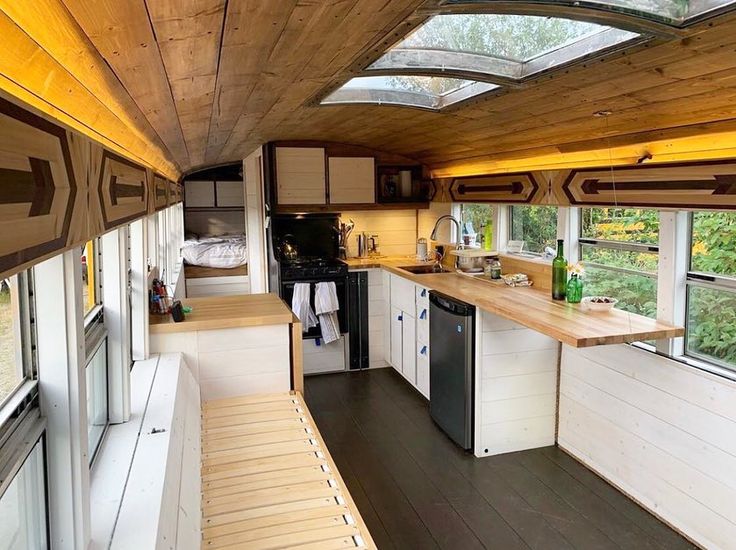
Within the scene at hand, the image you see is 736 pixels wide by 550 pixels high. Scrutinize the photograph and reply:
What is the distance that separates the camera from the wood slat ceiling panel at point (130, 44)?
28.9 inches

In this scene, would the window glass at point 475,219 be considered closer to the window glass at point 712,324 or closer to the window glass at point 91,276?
the window glass at point 712,324

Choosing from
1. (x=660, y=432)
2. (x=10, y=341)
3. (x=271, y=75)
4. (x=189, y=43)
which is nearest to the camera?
(x=189, y=43)

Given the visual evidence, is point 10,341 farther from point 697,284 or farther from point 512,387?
point 512,387

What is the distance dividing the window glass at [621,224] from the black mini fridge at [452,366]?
0.91 metres

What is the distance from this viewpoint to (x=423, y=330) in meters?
4.39

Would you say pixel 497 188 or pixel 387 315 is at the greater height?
pixel 497 188

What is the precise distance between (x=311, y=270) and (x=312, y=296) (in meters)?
0.24

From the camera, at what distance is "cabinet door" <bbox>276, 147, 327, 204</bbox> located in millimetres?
5285

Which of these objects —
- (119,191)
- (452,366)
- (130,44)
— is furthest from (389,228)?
(130,44)

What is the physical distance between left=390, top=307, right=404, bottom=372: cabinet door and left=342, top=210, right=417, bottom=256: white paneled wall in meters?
1.03

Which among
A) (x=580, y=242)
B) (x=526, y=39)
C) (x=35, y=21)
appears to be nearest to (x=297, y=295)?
(x=580, y=242)

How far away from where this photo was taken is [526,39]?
78.7 inches

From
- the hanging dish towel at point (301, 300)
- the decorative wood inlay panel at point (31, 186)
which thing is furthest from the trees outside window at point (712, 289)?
the hanging dish towel at point (301, 300)

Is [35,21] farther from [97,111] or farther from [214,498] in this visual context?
[214,498]
